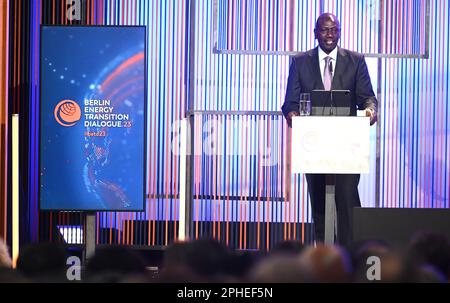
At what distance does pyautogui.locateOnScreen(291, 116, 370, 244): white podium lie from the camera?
14.1 ft

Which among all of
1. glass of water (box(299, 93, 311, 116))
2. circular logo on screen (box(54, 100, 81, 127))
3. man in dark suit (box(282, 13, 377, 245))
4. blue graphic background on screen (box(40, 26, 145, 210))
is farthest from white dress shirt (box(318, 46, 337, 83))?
circular logo on screen (box(54, 100, 81, 127))

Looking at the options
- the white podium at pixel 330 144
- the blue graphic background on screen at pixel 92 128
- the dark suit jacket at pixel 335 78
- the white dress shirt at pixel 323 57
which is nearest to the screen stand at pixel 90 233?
the blue graphic background on screen at pixel 92 128

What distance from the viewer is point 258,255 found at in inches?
66.4

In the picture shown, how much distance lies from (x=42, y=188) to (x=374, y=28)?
3164 mm

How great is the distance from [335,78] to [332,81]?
0.12ft

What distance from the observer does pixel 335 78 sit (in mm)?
5328

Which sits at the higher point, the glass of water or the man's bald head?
the man's bald head

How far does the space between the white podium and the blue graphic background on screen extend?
107 centimetres

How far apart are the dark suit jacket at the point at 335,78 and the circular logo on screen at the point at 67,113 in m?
1.57

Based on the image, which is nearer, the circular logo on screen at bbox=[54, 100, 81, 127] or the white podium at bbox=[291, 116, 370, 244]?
the white podium at bbox=[291, 116, 370, 244]

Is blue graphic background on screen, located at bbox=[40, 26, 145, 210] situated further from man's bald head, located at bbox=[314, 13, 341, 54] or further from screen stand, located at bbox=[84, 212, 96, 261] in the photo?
man's bald head, located at bbox=[314, 13, 341, 54]

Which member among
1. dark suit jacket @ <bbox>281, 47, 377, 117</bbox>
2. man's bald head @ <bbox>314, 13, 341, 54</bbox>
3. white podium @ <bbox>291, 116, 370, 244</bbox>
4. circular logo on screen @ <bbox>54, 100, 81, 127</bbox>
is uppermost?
man's bald head @ <bbox>314, 13, 341, 54</bbox>

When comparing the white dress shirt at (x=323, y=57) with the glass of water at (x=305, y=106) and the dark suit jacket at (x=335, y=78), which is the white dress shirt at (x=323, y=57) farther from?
the glass of water at (x=305, y=106)
